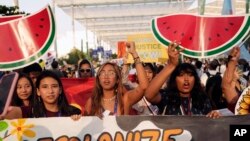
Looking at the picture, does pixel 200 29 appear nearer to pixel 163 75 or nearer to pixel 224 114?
pixel 163 75

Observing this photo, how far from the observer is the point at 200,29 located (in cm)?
488

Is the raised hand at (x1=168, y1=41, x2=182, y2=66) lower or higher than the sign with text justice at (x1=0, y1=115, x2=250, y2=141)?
higher

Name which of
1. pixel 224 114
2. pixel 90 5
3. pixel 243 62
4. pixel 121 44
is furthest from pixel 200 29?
pixel 90 5

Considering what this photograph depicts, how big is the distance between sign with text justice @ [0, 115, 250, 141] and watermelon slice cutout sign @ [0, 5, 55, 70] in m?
0.58

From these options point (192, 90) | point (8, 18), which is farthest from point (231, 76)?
point (8, 18)

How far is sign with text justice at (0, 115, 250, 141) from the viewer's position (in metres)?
4.13

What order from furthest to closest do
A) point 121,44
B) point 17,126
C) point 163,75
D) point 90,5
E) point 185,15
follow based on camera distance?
point 90,5 < point 121,44 < point 185,15 < point 163,75 < point 17,126

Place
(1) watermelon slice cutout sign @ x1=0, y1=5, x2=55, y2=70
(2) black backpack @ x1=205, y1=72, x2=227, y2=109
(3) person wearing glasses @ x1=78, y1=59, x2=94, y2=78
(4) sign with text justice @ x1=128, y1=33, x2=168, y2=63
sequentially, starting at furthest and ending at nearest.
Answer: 1. (4) sign with text justice @ x1=128, y1=33, x2=168, y2=63
2. (3) person wearing glasses @ x1=78, y1=59, x2=94, y2=78
3. (2) black backpack @ x1=205, y1=72, x2=227, y2=109
4. (1) watermelon slice cutout sign @ x1=0, y1=5, x2=55, y2=70

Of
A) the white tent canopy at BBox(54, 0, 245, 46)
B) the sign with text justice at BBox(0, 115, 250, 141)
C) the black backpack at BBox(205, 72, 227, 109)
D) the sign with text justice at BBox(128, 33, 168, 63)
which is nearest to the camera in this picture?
the sign with text justice at BBox(0, 115, 250, 141)

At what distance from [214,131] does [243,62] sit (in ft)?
18.1

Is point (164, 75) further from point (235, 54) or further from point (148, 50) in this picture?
point (148, 50)

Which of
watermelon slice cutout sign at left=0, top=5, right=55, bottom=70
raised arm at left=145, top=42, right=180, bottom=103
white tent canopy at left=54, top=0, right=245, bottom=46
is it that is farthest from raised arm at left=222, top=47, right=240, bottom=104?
white tent canopy at left=54, top=0, right=245, bottom=46

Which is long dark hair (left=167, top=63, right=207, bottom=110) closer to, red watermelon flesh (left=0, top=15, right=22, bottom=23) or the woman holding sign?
the woman holding sign

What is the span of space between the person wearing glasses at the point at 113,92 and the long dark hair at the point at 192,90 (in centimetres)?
31
